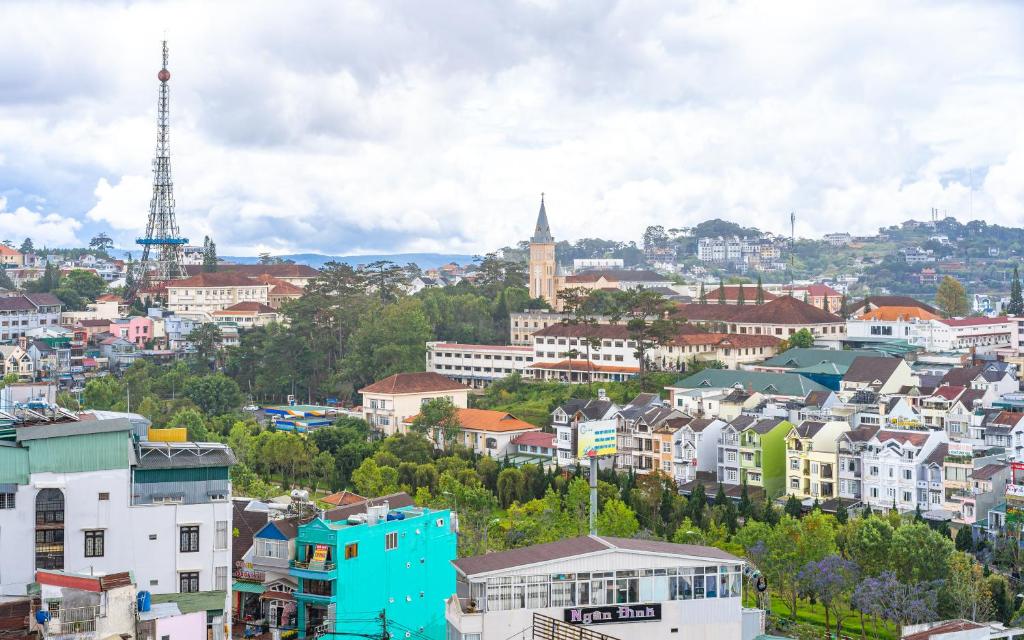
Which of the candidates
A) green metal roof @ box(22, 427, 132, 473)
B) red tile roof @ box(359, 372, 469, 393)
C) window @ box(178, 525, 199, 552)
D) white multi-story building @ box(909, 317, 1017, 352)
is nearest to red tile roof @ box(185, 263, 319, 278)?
red tile roof @ box(359, 372, 469, 393)

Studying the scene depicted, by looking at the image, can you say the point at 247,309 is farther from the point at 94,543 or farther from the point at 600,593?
the point at 600,593

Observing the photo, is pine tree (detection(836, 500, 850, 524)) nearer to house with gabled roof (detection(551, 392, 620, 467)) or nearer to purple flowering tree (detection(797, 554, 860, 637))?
purple flowering tree (detection(797, 554, 860, 637))

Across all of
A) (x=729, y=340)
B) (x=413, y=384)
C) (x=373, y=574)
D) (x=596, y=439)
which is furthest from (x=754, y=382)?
(x=373, y=574)

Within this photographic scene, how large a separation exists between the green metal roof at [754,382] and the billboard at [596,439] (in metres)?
15.0

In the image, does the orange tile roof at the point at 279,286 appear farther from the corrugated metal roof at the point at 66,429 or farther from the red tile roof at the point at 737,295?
the corrugated metal roof at the point at 66,429

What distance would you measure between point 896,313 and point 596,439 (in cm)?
4146

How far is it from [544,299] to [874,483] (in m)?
39.3

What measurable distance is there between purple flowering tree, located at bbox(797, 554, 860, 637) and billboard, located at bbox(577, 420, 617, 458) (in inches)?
278

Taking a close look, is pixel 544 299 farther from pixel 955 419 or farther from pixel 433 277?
pixel 433 277

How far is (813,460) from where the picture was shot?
44312 millimetres

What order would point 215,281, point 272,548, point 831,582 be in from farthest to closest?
point 215,281 → point 831,582 → point 272,548

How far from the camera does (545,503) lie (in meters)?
40.4

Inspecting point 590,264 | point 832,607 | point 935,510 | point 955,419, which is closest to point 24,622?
point 832,607

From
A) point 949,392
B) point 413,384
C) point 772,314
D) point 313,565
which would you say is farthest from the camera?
point 772,314
